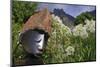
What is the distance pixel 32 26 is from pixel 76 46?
0.60m

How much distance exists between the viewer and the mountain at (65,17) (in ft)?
8.34

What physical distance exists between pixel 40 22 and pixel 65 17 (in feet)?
1.05

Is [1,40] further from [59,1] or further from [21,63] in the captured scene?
[59,1]

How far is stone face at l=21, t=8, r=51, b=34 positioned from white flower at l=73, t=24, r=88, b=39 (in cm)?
34

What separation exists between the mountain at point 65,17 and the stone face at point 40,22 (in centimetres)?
11

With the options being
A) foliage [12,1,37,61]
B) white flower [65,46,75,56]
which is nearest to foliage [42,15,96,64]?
white flower [65,46,75,56]

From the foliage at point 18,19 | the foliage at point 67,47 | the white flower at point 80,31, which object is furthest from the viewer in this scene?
the white flower at point 80,31

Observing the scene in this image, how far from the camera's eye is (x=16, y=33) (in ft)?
7.69

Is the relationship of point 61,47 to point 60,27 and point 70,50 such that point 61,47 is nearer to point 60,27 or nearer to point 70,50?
point 70,50

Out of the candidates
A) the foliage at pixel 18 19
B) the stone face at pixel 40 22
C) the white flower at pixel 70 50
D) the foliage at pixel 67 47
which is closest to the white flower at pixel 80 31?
the foliage at pixel 67 47

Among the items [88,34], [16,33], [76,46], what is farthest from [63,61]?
[16,33]

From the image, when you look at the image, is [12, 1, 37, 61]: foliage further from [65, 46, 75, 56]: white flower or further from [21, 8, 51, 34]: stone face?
[65, 46, 75, 56]: white flower

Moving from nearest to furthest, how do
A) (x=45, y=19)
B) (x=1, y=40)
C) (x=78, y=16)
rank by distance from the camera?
(x=1, y=40) < (x=45, y=19) < (x=78, y=16)

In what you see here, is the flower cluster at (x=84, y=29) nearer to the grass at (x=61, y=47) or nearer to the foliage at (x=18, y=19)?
the grass at (x=61, y=47)
